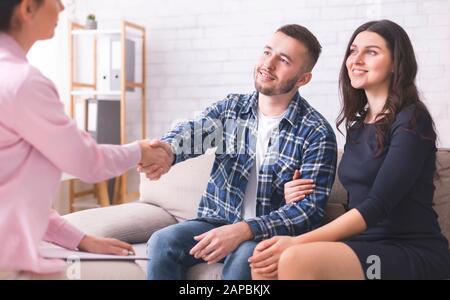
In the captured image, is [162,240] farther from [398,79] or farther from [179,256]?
[398,79]

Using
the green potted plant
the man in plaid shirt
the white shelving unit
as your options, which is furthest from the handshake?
the green potted plant

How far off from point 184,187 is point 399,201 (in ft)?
2.64

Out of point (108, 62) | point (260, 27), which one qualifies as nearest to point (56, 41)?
point (108, 62)

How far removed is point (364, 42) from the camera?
4.59 ft

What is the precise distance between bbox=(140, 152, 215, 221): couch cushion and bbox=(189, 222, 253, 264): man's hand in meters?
0.49

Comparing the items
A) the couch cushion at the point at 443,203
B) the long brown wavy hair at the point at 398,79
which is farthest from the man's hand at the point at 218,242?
the couch cushion at the point at 443,203

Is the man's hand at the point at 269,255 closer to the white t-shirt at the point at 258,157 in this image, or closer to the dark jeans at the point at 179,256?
the dark jeans at the point at 179,256

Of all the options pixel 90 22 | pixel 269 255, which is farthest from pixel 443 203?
pixel 90 22

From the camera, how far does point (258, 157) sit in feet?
5.17

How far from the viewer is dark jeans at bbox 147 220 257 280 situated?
1.37 meters

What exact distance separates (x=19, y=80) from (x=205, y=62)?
8.96 ft

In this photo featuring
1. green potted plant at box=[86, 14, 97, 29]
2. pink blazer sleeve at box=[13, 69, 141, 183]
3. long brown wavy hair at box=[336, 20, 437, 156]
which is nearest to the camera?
pink blazer sleeve at box=[13, 69, 141, 183]

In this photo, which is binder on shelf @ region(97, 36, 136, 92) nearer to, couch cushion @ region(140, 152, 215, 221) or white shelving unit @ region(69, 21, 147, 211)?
white shelving unit @ region(69, 21, 147, 211)

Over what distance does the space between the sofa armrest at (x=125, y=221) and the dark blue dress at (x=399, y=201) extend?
0.70 meters
